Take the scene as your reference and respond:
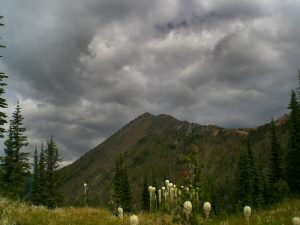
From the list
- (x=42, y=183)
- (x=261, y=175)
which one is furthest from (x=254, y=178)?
(x=42, y=183)

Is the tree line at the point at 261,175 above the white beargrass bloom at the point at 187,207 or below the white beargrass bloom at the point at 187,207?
above

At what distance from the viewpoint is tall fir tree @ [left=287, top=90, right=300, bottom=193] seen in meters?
56.2

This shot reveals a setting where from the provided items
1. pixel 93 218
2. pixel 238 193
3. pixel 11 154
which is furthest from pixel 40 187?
pixel 93 218

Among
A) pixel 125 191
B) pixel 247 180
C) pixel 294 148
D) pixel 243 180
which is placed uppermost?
pixel 294 148

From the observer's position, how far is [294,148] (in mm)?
57344

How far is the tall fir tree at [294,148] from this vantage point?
5616cm

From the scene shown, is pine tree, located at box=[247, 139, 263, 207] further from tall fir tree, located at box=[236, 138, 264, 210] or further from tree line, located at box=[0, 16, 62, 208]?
tree line, located at box=[0, 16, 62, 208]

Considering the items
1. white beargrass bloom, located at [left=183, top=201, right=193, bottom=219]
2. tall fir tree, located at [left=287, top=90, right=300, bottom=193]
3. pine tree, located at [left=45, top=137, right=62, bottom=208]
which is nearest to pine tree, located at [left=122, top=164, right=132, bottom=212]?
pine tree, located at [left=45, top=137, right=62, bottom=208]

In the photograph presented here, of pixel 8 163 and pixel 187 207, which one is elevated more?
pixel 8 163

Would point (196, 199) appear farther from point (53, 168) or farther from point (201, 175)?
point (53, 168)

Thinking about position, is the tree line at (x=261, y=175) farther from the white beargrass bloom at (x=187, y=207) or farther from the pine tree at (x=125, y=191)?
the white beargrass bloom at (x=187, y=207)

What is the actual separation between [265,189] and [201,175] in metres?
74.8

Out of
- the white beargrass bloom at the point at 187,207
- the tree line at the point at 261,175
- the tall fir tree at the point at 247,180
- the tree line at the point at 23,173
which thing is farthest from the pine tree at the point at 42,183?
the white beargrass bloom at the point at 187,207

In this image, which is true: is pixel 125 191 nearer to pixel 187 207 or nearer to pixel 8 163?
pixel 8 163
